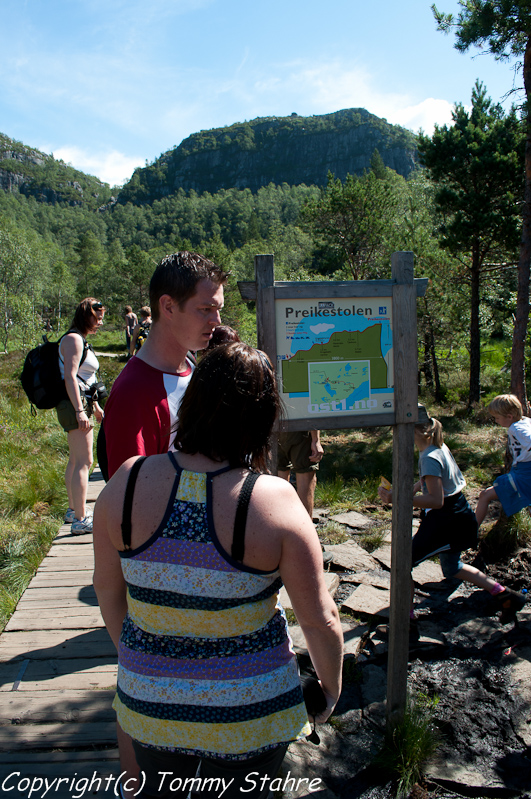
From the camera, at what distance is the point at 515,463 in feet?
12.1

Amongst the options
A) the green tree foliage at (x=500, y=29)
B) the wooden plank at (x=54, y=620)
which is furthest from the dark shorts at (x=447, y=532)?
the green tree foliage at (x=500, y=29)

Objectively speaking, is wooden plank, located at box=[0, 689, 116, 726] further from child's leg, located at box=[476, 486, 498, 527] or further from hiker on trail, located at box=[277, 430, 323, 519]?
child's leg, located at box=[476, 486, 498, 527]

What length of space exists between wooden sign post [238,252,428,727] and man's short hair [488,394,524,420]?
1.74 metres

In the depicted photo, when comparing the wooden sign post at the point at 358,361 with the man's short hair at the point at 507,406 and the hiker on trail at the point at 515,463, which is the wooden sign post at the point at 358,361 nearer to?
the hiker on trail at the point at 515,463

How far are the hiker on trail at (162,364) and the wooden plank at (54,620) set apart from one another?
1.67m

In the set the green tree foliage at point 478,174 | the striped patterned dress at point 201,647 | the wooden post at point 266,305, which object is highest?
the green tree foliage at point 478,174

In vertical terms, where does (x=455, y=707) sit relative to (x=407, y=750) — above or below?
below

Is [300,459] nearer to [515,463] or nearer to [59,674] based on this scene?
[515,463]

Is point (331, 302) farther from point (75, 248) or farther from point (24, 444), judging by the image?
point (75, 248)

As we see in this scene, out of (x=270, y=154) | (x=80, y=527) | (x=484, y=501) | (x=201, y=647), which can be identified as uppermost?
(x=270, y=154)

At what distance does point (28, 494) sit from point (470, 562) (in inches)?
175

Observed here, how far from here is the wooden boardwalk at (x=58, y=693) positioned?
6.77 feet

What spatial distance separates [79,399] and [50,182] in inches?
6967

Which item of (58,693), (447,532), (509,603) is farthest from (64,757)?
(509,603)
